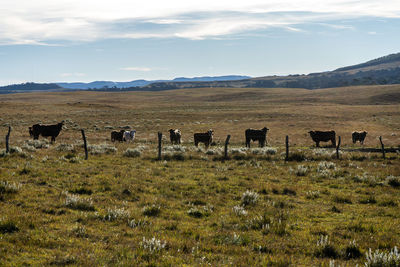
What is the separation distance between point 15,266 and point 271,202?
7387 millimetres

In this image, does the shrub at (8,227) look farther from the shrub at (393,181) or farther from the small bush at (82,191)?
the shrub at (393,181)

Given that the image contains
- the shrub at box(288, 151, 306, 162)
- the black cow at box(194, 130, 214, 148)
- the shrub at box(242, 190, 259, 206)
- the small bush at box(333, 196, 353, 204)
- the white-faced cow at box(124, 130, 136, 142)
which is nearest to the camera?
the shrub at box(242, 190, 259, 206)

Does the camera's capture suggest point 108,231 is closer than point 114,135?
Yes

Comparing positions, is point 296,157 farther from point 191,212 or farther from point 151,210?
point 151,210

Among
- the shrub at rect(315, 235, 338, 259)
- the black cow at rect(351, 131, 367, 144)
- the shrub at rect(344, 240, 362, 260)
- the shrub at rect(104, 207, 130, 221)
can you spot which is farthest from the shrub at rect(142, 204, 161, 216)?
the black cow at rect(351, 131, 367, 144)

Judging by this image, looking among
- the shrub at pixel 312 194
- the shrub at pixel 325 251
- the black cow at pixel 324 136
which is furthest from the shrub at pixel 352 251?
the black cow at pixel 324 136

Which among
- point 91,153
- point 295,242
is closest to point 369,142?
point 91,153

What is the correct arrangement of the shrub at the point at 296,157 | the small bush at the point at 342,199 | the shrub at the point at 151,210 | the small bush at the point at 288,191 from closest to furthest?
the shrub at the point at 151,210 → the small bush at the point at 342,199 → the small bush at the point at 288,191 → the shrub at the point at 296,157

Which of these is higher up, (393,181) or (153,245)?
(153,245)

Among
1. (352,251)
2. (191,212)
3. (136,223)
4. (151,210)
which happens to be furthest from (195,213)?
(352,251)

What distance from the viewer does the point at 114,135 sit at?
105 feet

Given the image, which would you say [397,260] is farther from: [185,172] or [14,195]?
[185,172]

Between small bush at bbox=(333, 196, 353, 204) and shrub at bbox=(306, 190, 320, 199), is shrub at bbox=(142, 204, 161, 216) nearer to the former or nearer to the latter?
shrub at bbox=(306, 190, 320, 199)

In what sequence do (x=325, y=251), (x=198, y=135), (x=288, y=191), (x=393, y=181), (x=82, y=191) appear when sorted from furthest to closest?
1. (x=198, y=135)
2. (x=393, y=181)
3. (x=288, y=191)
4. (x=82, y=191)
5. (x=325, y=251)
